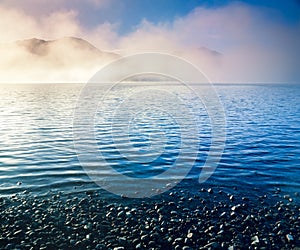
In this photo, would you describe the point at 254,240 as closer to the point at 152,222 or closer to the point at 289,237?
the point at 289,237

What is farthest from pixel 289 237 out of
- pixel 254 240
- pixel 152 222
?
pixel 152 222

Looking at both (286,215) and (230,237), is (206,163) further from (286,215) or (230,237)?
(230,237)

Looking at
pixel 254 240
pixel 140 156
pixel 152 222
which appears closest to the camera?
pixel 254 240

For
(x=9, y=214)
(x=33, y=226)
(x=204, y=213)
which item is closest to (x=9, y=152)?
(x=9, y=214)

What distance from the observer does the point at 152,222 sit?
13.4 meters

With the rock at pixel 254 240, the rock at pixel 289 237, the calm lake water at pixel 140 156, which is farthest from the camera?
the calm lake water at pixel 140 156

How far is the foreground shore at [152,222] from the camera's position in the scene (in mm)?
11781

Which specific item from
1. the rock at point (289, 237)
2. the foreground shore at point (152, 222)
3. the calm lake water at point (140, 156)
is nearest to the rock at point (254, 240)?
the foreground shore at point (152, 222)

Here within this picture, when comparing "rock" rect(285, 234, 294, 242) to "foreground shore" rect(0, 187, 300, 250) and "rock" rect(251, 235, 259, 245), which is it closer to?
"foreground shore" rect(0, 187, 300, 250)

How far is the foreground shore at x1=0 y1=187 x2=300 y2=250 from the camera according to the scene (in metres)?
11.8

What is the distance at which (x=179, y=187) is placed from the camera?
1844 cm

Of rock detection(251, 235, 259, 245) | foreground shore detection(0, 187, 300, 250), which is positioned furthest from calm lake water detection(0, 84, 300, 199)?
rock detection(251, 235, 259, 245)

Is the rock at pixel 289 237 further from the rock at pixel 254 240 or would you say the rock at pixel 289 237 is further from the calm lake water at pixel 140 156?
the calm lake water at pixel 140 156

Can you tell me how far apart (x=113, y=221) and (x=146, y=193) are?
13.8ft
